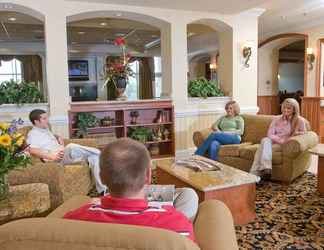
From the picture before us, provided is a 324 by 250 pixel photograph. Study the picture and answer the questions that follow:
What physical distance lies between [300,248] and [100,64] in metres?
9.36

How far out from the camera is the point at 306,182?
4.01 meters

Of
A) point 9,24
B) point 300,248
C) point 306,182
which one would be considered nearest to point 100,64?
point 9,24

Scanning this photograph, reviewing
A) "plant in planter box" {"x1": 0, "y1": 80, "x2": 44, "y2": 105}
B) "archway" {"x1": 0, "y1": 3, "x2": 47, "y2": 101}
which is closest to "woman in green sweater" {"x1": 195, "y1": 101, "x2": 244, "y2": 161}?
"plant in planter box" {"x1": 0, "y1": 80, "x2": 44, "y2": 105}

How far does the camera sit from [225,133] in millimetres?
4473

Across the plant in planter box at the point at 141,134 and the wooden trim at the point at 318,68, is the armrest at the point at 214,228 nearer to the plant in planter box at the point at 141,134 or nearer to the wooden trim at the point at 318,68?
the plant in planter box at the point at 141,134

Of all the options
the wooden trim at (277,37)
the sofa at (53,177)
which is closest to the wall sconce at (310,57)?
the wooden trim at (277,37)

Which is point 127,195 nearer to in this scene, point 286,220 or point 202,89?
point 286,220

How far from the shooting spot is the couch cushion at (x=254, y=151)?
3903 millimetres

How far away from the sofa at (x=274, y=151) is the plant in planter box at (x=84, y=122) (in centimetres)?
158

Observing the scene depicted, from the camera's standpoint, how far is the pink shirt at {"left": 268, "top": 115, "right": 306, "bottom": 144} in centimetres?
400

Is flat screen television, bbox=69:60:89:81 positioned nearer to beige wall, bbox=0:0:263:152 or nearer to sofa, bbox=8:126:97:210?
beige wall, bbox=0:0:263:152

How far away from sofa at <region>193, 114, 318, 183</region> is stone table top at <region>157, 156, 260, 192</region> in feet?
3.61

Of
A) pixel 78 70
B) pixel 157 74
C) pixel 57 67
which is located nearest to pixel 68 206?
pixel 57 67

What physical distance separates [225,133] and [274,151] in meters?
0.76
